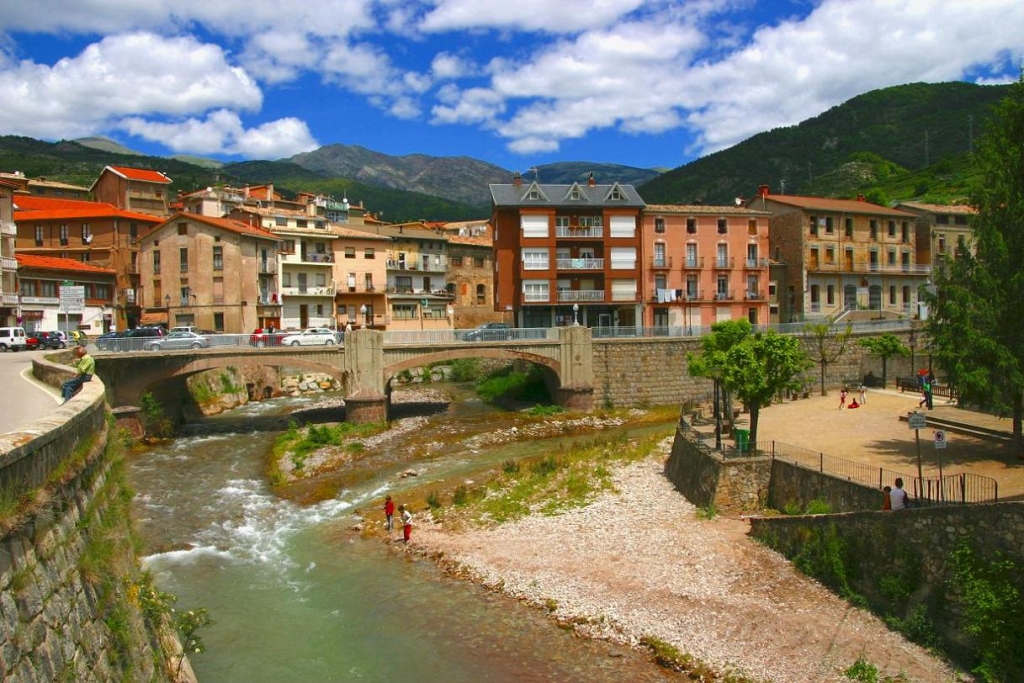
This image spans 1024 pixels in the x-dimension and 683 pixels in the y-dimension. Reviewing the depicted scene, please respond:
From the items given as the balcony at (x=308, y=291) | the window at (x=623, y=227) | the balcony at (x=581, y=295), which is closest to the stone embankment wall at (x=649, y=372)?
the balcony at (x=581, y=295)

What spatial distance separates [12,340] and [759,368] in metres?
41.1

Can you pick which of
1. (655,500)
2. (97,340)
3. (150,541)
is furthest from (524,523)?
(97,340)

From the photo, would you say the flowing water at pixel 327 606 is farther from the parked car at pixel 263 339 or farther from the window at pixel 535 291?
the window at pixel 535 291

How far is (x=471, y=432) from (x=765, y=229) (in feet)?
116

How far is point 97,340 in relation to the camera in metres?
43.9

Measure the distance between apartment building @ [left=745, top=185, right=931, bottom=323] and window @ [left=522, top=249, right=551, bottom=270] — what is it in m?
25.2

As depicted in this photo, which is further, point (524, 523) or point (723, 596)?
point (524, 523)

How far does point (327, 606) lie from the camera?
2117cm

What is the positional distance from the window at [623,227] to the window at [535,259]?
19.9ft

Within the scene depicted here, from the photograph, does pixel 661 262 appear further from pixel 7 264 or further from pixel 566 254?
pixel 7 264

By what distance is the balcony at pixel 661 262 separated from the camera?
62062 mm

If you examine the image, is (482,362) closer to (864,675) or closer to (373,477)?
(373,477)

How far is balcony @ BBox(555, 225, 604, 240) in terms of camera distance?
60438mm

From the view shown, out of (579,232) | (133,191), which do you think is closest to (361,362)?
(579,232)
